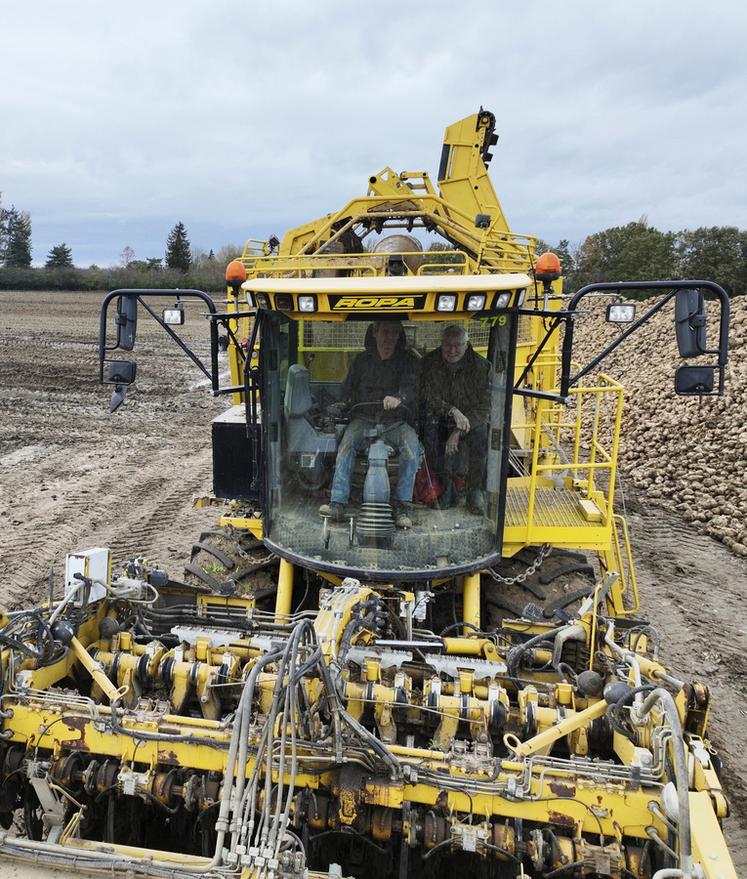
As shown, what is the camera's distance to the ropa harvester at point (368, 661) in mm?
2672

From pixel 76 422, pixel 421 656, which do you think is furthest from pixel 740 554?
pixel 76 422

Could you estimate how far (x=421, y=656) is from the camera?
3.59 m

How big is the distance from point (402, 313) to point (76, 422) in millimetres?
11878

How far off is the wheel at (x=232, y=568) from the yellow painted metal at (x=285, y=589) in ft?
0.68

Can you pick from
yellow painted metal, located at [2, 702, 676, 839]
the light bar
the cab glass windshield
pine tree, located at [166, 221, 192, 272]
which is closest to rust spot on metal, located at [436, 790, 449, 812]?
yellow painted metal, located at [2, 702, 676, 839]

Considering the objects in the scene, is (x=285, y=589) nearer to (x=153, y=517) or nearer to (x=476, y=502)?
(x=476, y=502)

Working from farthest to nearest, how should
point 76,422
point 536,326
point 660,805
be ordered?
point 76,422 → point 536,326 → point 660,805

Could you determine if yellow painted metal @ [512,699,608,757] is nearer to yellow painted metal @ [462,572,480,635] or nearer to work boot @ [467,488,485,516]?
yellow painted metal @ [462,572,480,635]

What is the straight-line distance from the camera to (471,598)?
14.1 ft

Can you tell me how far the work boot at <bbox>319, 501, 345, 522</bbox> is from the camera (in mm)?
4102

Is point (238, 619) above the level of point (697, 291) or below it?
below

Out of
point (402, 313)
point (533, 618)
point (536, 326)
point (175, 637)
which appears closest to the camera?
point (402, 313)

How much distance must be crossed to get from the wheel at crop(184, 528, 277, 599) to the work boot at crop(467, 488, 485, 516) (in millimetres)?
1447

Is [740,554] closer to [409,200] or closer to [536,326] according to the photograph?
[536,326]
